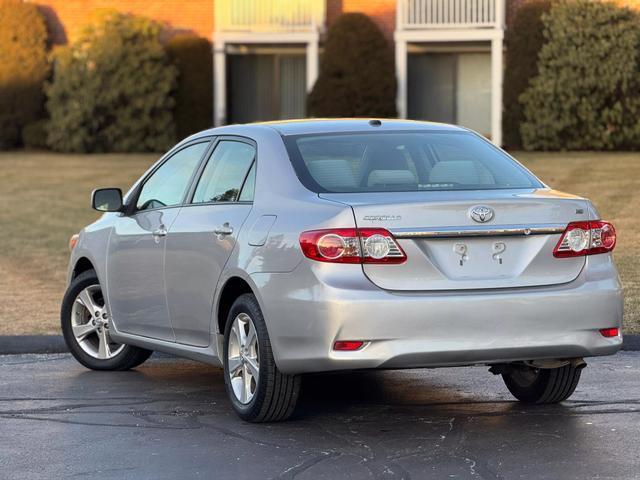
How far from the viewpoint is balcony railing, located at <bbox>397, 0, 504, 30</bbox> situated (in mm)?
33344

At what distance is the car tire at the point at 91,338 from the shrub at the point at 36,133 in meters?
26.1

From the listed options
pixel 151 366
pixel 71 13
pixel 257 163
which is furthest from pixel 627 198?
pixel 71 13

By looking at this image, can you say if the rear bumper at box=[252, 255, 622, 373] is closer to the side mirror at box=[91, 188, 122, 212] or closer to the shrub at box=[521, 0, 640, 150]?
the side mirror at box=[91, 188, 122, 212]

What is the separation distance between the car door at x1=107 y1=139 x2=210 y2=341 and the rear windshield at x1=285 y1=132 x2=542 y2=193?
1.07 m

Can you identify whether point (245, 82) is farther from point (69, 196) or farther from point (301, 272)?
point (301, 272)

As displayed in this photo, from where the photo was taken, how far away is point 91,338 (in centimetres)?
974

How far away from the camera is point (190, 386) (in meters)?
8.93

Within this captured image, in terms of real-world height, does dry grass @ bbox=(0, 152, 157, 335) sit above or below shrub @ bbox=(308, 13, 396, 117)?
below

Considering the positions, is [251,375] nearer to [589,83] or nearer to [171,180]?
[171,180]

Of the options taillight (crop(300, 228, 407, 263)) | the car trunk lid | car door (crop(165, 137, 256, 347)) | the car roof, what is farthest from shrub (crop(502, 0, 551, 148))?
taillight (crop(300, 228, 407, 263))

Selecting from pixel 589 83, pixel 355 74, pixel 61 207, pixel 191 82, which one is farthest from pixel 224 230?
pixel 191 82

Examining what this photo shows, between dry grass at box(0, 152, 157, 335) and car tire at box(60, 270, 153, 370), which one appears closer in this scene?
car tire at box(60, 270, 153, 370)

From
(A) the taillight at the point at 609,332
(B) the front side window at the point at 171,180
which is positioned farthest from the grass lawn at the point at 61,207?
(A) the taillight at the point at 609,332

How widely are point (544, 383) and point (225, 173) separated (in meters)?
2.08
